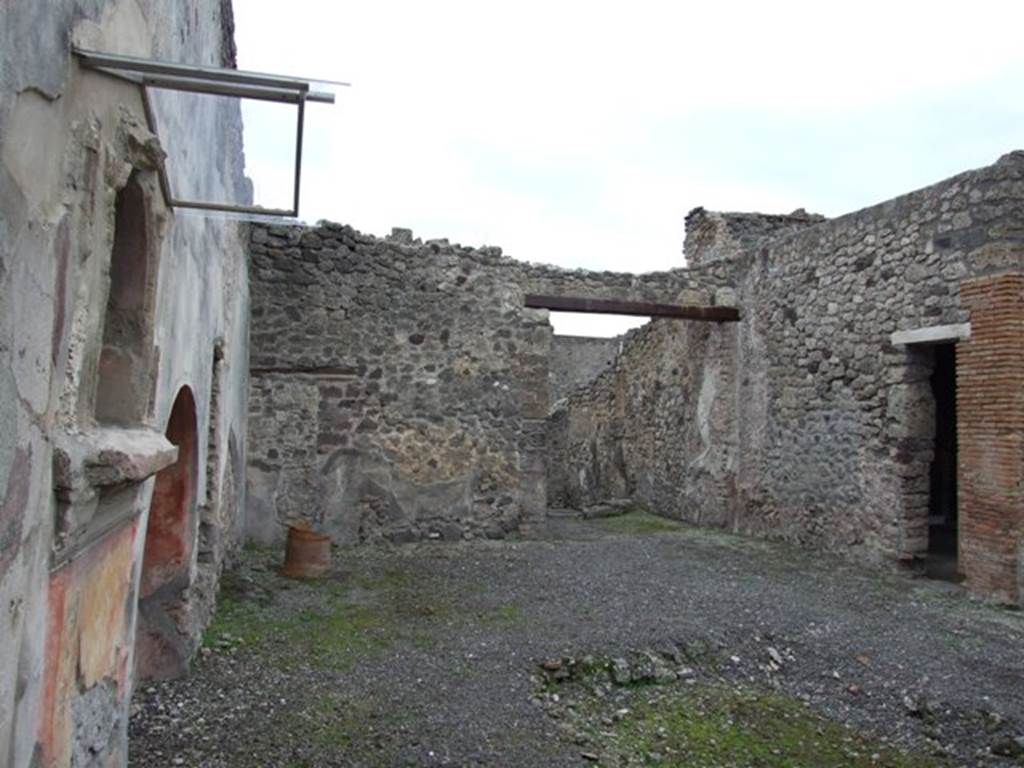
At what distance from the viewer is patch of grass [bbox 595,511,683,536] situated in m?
11.0

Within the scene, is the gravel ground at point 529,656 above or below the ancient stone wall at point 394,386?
below

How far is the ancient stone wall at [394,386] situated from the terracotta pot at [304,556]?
61.2 inches

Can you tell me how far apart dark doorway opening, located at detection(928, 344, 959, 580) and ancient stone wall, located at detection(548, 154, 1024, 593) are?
1.87 meters

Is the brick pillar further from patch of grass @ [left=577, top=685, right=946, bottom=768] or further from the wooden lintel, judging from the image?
the wooden lintel

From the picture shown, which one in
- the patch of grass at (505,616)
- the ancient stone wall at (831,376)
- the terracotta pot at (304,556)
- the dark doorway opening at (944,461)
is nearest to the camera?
the patch of grass at (505,616)

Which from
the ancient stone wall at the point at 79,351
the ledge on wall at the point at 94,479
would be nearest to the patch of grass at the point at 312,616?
the ancient stone wall at the point at 79,351

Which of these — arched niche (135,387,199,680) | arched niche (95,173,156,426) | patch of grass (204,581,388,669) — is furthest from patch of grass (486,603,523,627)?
arched niche (95,173,156,426)

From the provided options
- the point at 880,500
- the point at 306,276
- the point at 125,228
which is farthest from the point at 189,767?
the point at 880,500

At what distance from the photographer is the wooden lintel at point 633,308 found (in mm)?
10133

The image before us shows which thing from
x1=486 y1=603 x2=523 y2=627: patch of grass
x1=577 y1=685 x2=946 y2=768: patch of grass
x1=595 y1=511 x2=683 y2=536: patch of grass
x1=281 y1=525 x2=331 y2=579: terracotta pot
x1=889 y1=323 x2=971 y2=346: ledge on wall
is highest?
x1=889 y1=323 x2=971 y2=346: ledge on wall

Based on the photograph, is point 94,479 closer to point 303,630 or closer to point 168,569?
point 168,569

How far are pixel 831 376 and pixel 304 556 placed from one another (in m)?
6.17

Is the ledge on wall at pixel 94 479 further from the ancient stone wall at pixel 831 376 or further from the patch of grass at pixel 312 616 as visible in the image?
the ancient stone wall at pixel 831 376

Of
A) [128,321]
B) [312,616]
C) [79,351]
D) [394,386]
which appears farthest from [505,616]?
[79,351]
